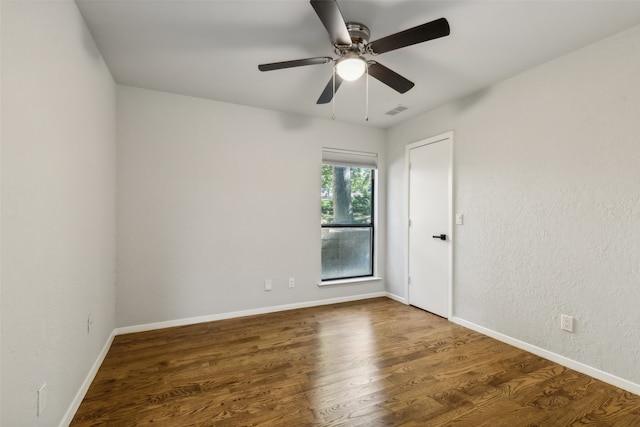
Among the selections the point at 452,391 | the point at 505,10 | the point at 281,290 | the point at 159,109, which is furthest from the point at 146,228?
the point at 505,10

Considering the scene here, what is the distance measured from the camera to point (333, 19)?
156 cm

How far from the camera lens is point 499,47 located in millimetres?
2246

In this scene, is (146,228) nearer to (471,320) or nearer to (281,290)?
(281,290)

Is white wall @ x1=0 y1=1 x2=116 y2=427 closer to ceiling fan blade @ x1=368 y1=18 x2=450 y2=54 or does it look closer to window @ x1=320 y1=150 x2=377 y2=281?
ceiling fan blade @ x1=368 y1=18 x2=450 y2=54

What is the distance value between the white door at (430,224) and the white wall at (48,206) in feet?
11.2

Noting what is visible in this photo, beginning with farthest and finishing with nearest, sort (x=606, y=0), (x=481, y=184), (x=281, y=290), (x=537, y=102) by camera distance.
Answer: (x=281, y=290) < (x=481, y=184) < (x=537, y=102) < (x=606, y=0)

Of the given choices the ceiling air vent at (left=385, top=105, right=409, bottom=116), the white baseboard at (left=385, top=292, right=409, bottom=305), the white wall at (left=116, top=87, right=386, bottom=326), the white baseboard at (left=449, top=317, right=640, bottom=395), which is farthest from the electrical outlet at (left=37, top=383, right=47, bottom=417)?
the ceiling air vent at (left=385, top=105, right=409, bottom=116)

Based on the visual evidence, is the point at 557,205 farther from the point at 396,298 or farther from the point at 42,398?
the point at 42,398

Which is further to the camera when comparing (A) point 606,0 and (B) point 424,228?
(B) point 424,228

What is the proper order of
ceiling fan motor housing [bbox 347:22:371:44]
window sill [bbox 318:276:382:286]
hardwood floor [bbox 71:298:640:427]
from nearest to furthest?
hardwood floor [bbox 71:298:640:427] → ceiling fan motor housing [bbox 347:22:371:44] → window sill [bbox 318:276:382:286]

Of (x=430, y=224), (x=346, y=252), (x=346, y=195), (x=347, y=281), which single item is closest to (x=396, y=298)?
(x=347, y=281)

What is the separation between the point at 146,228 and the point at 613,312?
4.14 meters

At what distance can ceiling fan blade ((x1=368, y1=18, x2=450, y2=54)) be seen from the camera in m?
1.56

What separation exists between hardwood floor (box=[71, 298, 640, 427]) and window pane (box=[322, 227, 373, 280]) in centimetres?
118
